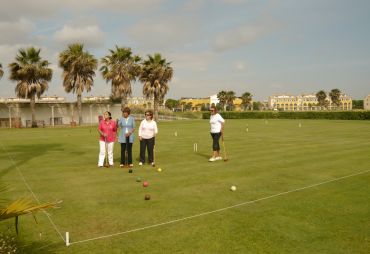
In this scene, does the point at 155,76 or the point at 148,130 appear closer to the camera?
the point at 148,130

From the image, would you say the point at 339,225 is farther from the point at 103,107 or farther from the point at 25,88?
the point at 103,107

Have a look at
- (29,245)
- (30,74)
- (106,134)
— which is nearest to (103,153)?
(106,134)

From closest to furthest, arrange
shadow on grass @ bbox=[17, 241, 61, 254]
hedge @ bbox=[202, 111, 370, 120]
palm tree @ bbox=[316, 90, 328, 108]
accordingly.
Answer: shadow on grass @ bbox=[17, 241, 61, 254], hedge @ bbox=[202, 111, 370, 120], palm tree @ bbox=[316, 90, 328, 108]

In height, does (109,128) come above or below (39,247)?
above

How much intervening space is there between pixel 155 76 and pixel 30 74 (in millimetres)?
17046

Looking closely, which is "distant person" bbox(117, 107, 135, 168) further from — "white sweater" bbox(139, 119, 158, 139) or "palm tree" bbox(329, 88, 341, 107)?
"palm tree" bbox(329, 88, 341, 107)

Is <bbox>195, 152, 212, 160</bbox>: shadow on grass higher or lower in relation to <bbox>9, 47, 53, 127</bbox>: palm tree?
lower

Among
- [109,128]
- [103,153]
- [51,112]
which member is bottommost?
[103,153]

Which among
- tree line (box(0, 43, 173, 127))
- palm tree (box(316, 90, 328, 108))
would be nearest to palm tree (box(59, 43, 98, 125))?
tree line (box(0, 43, 173, 127))

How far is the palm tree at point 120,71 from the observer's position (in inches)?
1957

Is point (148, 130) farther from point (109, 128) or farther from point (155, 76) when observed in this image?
point (155, 76)

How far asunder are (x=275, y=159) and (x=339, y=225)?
7350 mm

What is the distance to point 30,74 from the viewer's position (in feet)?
149

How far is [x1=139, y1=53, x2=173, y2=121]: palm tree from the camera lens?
5331cm
